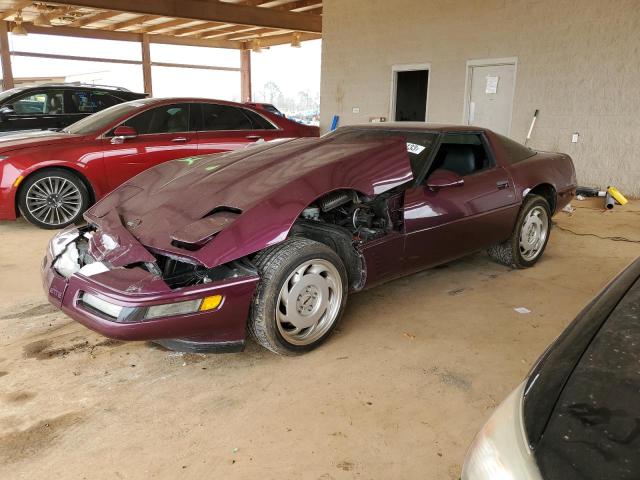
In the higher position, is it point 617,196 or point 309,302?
point 309,302

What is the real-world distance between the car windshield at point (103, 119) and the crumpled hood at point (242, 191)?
253 centimetres

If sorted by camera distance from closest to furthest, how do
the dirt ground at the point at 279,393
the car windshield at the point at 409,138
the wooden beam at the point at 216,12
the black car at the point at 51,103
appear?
the dirt ground at the point at 279,393
the car windshield at the point at 409,138
the black car at the point at 51,103
the wooden beam at the point at 216,12

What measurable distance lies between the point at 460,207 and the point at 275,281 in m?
1.63

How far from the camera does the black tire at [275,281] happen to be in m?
2.58

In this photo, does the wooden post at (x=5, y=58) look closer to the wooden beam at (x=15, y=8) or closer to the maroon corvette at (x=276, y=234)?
the wooden beam at (x=15, y=8)

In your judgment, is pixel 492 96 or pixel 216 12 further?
pixel 216 12

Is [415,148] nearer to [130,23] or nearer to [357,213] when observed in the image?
[357,213]

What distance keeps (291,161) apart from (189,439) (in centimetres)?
169

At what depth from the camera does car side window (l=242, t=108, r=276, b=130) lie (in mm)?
6593

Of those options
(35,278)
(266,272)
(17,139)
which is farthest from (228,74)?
(266,272)

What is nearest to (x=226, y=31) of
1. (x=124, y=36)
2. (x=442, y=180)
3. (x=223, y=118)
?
(x=124, y=36)

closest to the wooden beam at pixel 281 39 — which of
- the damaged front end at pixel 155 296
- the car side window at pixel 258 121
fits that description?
the car side window at pixel 258 121

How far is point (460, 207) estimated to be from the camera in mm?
3611

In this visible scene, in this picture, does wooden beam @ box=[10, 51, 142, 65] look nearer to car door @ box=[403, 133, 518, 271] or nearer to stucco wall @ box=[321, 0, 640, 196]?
stucco wall @ box=[321, 0, 640, 196]
